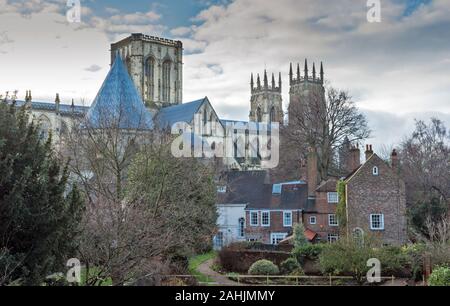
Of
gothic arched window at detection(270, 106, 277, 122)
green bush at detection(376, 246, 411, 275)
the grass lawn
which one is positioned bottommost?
the grass lawn

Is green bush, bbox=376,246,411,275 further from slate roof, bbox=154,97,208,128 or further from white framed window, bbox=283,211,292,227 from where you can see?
slate roof, bbox=154,97,208,128

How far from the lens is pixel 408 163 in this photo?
165ft

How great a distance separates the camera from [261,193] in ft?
129

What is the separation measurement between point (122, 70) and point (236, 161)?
75.6 ft

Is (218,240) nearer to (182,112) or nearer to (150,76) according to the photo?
(182,112)

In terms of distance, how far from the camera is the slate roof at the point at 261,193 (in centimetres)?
3641

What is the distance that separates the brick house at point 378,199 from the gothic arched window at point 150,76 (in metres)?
47.5

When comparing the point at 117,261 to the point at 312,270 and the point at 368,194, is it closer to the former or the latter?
the point at 312,270

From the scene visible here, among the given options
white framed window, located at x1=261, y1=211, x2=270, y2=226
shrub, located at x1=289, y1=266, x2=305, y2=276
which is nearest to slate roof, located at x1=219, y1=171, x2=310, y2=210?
white framed window, located at x1=261, y1=211, x2=270, y2=226

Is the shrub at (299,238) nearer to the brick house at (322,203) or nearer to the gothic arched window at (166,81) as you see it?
the brick house at (322,203)

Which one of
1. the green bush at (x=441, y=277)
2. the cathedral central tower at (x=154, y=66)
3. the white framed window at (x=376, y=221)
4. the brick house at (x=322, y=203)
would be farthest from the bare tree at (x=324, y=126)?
the cathedral central tower at (x=154, y=66)

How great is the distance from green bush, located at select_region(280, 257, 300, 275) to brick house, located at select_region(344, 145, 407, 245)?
6.56 metres

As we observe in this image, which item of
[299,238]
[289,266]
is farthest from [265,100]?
[289,266]

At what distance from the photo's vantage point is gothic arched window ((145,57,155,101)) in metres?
74.5
